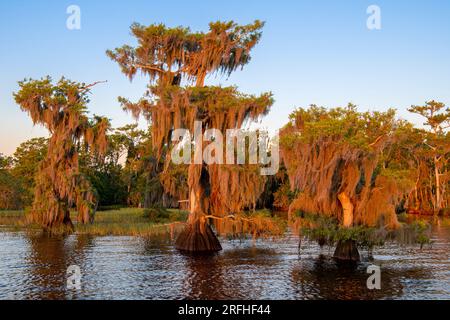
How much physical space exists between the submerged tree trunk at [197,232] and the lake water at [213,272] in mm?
779

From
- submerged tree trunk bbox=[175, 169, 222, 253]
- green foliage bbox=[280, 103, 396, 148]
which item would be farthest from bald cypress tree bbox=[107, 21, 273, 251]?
green foliage bbox=[280, 103, 396, 148]

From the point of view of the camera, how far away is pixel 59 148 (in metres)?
37.3

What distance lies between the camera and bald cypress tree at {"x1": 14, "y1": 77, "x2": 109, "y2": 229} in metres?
36.2

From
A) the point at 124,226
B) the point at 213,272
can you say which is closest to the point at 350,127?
the point at 213,272

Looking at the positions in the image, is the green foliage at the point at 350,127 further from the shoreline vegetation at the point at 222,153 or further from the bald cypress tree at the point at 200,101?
the bald cypress tree at the point at 200,101

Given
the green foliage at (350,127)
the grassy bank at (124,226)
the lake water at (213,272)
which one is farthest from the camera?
the grassy bank at (124,226)

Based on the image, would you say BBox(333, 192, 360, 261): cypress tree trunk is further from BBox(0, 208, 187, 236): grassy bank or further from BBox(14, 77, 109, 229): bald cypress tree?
BBox(14, 77, 109, 229): bald cypress tree

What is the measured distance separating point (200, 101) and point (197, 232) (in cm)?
753

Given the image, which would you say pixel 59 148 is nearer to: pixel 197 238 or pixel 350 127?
pixel 197 238

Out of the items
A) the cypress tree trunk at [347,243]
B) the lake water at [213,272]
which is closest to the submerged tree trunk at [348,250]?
the cypress tree trunk at [347,243]

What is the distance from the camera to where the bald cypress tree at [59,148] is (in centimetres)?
3625

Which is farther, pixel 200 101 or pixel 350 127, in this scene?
pixel 200 101

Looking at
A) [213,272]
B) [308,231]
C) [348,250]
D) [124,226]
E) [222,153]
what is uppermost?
[222,153]

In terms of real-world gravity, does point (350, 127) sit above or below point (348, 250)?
above
